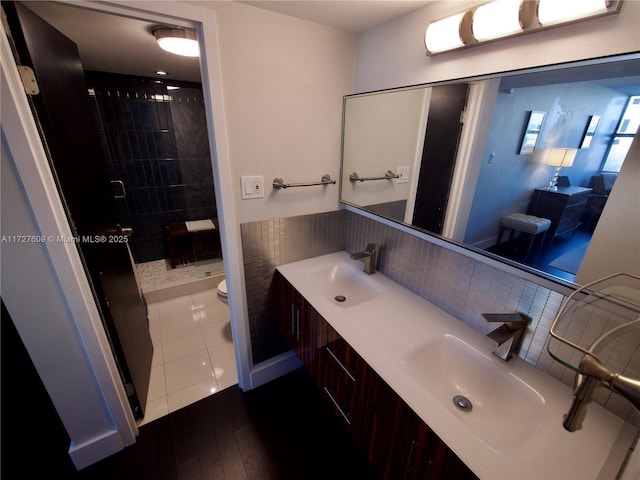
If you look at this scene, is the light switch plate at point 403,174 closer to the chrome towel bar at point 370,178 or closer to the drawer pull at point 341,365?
the chrome towel bar at point 370,178

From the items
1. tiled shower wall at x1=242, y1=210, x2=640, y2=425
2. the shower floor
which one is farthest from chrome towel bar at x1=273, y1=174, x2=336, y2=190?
the shower floor

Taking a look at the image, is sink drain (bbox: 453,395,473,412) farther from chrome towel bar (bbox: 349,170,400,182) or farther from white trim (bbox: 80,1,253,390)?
white trim (bbox: 80,1,253,390)

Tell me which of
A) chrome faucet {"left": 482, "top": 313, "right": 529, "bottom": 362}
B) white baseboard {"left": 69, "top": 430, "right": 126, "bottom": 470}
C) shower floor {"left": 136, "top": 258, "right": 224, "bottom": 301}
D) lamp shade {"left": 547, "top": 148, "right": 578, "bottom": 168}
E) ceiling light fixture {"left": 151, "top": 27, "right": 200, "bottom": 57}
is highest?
ceiling light fixture {"left": 151, "top": 27, "right": 200, "bottom": 57}

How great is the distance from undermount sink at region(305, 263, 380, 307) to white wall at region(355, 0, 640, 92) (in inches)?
39.7

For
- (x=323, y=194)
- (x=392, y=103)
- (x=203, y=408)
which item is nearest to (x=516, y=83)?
(x=392, y=103)

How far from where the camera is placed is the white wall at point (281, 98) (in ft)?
3.82

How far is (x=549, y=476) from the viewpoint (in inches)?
25.6

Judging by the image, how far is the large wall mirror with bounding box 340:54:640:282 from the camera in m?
0.71

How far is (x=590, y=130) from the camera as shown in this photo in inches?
28.6

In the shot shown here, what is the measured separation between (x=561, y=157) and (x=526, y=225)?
0.73 ft

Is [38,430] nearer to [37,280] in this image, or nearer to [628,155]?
[37,280]

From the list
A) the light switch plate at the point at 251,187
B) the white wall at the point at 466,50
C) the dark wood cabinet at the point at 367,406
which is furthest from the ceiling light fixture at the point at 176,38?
the dark wood cabinet at the point at 367,406

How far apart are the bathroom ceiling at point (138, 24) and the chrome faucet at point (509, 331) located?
4.05ft

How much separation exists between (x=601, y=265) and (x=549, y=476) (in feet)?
1.85
